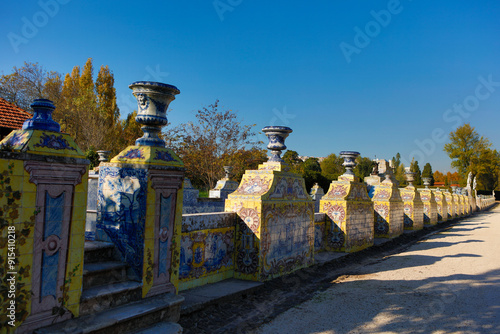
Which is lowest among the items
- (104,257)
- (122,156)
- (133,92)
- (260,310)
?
(260,310)

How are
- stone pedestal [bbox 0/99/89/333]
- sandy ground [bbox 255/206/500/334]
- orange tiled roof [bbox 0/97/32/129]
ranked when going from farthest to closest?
1. orange tiled roof [bbox 0/97/32/129]
2. sandy ground [bbox 255/206/500/334]
3. stone pedestal [bbox 0/99/89/333]

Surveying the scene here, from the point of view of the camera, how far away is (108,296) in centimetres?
299

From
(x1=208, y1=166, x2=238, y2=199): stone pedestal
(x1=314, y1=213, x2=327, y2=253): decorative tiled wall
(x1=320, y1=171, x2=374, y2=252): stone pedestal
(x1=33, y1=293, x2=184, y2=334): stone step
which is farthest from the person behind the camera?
(x1=208, y1=166, x2=238, y2=199): stone pedestal

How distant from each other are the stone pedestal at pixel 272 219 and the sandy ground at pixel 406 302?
0.84 metres

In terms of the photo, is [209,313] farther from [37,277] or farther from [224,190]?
[224,190]

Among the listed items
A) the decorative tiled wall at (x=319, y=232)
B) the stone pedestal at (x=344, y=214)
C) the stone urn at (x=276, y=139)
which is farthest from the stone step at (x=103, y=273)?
the stone pedestal at (x=344, y=214)

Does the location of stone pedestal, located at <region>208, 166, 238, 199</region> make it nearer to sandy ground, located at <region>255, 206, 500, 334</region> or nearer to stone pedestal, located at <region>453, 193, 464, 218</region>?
sandy ground, located at <region>255, 206, 500, 334</region>

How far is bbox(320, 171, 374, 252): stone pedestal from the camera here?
8.34 meters

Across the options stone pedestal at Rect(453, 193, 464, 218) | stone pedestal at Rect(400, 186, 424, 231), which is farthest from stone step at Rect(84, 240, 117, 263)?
stone pedestal at Rect(453, 193, 464, 218)

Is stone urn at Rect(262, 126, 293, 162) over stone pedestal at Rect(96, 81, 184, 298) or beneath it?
over

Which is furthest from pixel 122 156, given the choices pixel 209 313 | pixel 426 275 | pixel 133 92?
pixel 426 275

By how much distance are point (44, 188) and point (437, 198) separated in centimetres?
2061

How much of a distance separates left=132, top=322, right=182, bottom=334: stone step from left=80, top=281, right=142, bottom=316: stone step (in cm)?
29

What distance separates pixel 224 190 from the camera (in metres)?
13.8
